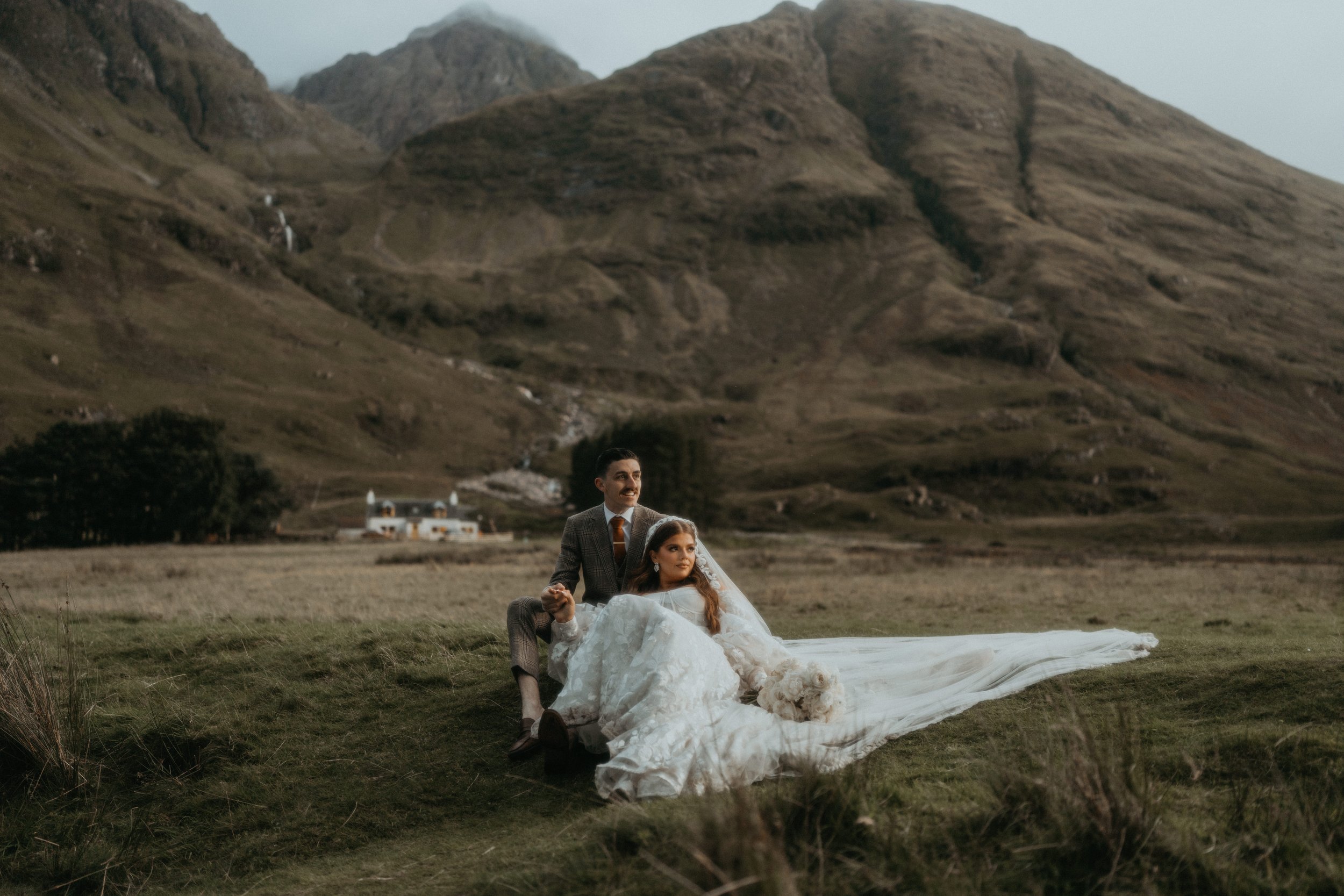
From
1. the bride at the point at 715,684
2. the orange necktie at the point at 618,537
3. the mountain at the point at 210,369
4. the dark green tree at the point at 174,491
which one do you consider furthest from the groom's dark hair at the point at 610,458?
the mountain at the point at 210,369

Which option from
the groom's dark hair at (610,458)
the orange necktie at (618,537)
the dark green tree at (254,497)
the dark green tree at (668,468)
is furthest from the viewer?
the dark green tree at (668,468)

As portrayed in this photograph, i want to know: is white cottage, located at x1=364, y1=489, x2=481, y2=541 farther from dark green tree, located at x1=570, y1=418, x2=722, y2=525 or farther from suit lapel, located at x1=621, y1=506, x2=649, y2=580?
suit lapel, located at x1=621, y1=506, x2=649, y2=580

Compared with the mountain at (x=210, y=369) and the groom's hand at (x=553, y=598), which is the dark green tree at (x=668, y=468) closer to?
the mountain at (x=210, y=369)

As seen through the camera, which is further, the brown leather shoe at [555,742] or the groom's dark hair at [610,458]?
the groom's dark hair at [610,458]

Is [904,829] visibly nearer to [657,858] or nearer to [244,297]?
[657,858]

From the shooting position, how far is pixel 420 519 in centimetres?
11325

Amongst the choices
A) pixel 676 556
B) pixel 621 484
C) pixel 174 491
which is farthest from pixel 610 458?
pixel 174 491

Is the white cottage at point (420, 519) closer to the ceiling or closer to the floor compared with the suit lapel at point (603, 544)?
closer to the floor

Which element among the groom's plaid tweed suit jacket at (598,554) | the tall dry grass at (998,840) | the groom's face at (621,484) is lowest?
the tall dry grass at (998,840)

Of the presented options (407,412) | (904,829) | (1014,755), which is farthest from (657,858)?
(407,412)

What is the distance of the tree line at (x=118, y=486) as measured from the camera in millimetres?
62906

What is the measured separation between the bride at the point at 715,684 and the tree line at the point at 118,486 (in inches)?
2552

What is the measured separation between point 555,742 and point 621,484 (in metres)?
2.81

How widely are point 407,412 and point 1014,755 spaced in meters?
176
